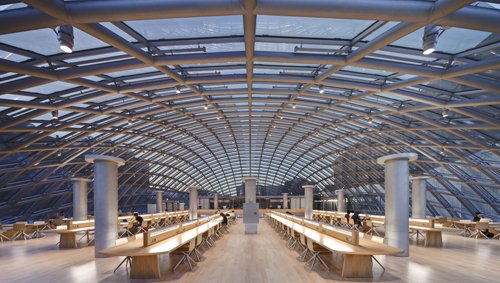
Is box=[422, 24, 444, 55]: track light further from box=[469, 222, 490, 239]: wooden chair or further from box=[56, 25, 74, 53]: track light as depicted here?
box=[469, 222, 490, 239]: wooden chair

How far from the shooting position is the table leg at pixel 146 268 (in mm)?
10000

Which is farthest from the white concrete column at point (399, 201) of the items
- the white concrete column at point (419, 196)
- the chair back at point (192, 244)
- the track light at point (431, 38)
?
the white concrete column at point (419, 196)

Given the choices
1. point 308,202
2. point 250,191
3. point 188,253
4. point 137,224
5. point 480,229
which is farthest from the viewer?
point 308,202

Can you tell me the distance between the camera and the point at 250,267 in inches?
456

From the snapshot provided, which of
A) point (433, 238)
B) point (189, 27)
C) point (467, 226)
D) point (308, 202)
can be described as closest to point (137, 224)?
point (189, 27)

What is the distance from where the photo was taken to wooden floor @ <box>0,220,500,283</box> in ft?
32.8

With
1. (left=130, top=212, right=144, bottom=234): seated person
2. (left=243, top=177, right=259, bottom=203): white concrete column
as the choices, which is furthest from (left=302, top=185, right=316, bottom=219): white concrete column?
(left=130, top=212, right=144, bottom=234): seated person

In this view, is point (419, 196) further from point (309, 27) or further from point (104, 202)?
point (104, 202)

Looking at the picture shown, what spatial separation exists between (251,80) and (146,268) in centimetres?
1038

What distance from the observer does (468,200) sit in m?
31.1

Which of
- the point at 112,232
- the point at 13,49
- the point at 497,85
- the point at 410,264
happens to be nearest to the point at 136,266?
the point at 112,232

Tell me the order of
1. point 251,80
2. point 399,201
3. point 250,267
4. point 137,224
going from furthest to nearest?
1. point 137,224
2. point 251,80
3. point 399,201
4. point 250,267

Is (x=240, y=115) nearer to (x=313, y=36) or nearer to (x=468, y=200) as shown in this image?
(x=313, y=36)

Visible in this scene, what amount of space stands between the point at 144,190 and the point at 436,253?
4004cm
